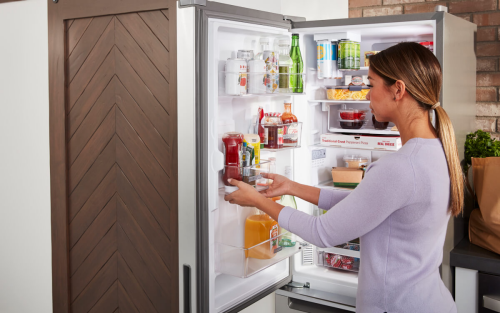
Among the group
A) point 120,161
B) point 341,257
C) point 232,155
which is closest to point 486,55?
point 341,257

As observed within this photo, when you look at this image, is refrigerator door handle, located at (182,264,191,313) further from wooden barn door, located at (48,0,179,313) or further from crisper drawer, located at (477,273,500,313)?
crisper drawer, located at (477,273,500,313)

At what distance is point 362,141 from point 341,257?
0.57 metres

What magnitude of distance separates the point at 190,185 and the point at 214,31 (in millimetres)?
536

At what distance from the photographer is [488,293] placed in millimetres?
1989

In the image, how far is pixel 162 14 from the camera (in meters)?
1.67

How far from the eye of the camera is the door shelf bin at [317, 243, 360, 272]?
2.26 meters

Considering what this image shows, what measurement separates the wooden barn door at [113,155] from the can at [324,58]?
33.8 inches

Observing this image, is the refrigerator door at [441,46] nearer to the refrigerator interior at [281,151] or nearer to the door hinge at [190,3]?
the refrigerator interior at [281,151]

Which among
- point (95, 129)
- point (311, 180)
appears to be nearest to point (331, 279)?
point (311, 180)

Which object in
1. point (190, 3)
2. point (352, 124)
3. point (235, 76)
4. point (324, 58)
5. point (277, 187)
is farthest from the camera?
point (352, 124)

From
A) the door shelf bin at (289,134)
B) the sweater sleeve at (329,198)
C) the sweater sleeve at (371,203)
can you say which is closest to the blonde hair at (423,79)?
the sweater sleeve at (371,203)

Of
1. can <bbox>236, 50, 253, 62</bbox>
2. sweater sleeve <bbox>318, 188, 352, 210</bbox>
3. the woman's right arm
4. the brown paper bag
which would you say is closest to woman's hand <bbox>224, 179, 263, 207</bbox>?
the woman's right arm

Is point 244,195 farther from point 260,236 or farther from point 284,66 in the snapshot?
point 284,66

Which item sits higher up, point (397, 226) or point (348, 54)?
point (348, 54)
